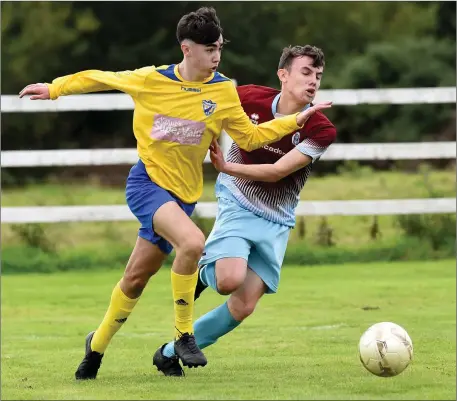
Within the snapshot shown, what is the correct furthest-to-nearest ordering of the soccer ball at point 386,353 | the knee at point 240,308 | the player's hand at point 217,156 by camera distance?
the knee at point 240,308, the player's hand at point 217,156, the soccer ball at point 386,353

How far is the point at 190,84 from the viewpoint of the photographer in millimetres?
6297

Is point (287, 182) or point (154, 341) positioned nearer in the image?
Answer: point (287, 182)

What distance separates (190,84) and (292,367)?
1.67 m

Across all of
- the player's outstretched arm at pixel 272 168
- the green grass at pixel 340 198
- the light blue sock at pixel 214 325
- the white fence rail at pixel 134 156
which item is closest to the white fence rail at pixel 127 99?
the white fence rail at pixel 134 156

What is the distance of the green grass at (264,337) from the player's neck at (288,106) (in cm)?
142

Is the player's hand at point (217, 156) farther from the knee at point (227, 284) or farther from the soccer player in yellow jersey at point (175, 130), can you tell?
the knee at point (227, 284)

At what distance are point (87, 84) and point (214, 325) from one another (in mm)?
1485

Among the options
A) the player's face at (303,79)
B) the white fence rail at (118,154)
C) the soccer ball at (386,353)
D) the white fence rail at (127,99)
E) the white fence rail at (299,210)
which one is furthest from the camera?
the white fence rail at (127,99)

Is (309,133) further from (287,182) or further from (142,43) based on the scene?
(142,43)

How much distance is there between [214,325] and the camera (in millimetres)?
6629

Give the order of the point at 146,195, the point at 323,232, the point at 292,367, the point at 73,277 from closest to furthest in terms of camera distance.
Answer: the point at 146,195
the point at 292,367
the point at 73,277
the point at 323,232

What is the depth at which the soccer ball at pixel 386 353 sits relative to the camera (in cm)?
610

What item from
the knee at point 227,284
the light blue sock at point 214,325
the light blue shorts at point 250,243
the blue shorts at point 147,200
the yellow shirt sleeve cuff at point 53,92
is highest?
the yellow shirt sleeve cuff at point 53,92

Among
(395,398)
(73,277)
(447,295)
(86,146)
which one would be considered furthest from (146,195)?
(86,146)
